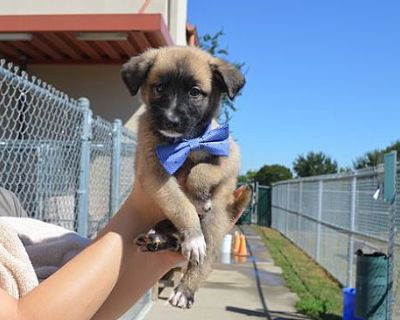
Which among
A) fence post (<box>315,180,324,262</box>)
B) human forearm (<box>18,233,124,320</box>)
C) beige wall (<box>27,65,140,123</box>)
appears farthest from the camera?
fence post (<box>315,180,324,262</box>)

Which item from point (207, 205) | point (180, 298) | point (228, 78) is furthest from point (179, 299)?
point (228, 78)

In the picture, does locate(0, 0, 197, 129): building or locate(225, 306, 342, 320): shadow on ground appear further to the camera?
locate(225, 306, 342, 320): shadow on ground

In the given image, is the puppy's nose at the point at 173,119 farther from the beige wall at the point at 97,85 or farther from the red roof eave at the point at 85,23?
the beige wall at the point at 97,85

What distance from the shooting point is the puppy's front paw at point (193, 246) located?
2.30 m

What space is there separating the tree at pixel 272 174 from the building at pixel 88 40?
106 ft

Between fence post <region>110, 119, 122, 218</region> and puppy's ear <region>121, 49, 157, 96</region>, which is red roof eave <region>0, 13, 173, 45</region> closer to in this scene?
fence post <region>110, 119, 122, 218</region>

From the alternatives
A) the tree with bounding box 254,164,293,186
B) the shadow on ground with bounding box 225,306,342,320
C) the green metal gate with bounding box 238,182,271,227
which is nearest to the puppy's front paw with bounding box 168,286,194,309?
the shadow on ground with bounding box 225,306,342,320

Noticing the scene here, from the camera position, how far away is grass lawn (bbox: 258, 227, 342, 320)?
905cm

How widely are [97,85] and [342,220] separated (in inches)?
211

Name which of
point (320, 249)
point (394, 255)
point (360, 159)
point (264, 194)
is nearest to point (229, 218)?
point (394, 255)

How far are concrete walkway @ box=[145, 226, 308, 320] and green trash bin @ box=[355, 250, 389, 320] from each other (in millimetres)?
1741

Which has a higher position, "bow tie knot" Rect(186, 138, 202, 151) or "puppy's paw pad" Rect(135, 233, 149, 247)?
"bow tie knot" Rect(186, 138, 202, 151)

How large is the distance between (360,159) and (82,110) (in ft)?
153

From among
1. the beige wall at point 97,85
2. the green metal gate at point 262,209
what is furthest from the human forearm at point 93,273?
the green metal gate at point 262,209
